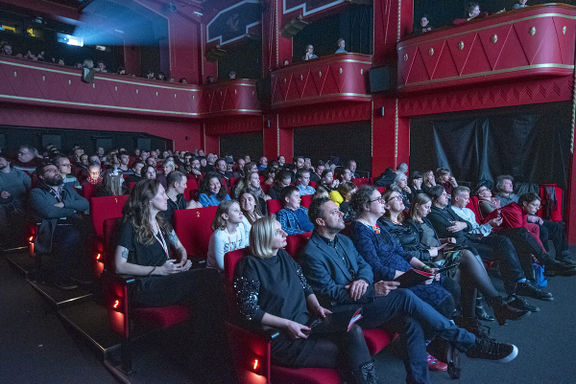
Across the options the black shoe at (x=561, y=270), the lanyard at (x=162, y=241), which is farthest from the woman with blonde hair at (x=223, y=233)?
the black shoe at (x=561, y=270)

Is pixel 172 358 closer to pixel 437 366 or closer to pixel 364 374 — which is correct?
pixel 364 374

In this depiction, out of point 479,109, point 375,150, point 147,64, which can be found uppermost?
point 147,64

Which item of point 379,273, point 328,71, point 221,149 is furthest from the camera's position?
point 221,149

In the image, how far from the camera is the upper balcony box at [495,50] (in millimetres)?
5281

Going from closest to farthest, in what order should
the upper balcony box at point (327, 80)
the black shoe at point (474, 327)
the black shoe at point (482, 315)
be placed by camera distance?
the black shoe at point (474, 327) < the black shoe at point (482, 315) < the upper balcony box at point (327, 80)

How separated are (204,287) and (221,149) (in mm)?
10839

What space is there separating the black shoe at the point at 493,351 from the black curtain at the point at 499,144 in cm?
479

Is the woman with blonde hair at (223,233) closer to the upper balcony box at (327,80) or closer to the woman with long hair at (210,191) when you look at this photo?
the woman with long hair at (210,191)

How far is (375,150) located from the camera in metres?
8.11

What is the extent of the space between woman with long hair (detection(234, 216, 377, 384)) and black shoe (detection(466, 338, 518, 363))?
0.88 metres

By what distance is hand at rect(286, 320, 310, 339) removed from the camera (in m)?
1.57

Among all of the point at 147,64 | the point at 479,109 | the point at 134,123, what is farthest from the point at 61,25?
the point at 479,109

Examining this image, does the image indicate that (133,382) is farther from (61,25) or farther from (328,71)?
(61,25)

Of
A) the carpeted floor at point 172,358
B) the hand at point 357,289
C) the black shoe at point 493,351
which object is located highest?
the hand at point 357,289
